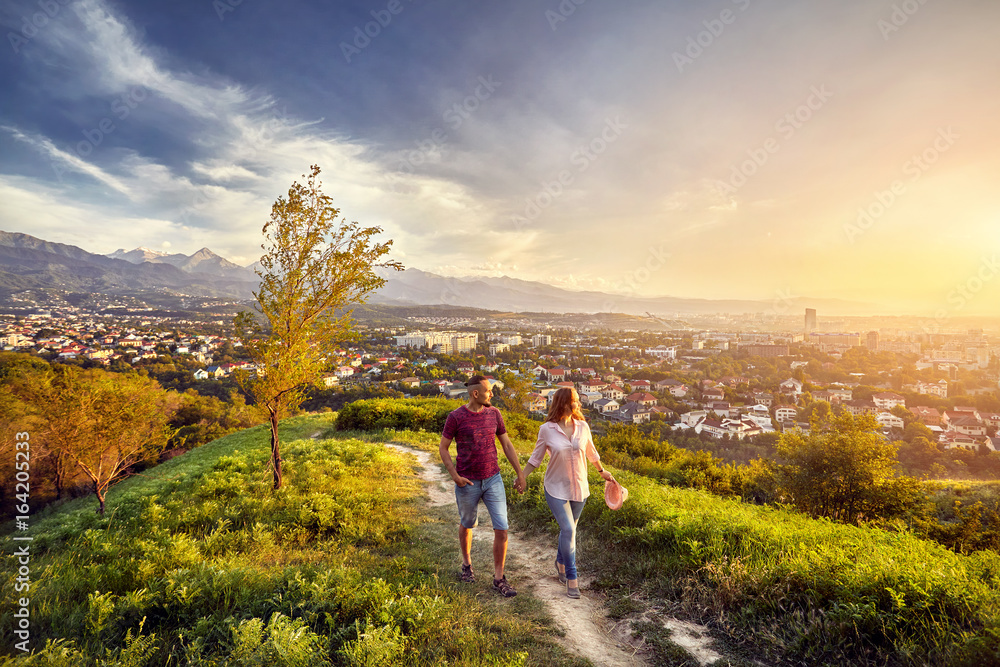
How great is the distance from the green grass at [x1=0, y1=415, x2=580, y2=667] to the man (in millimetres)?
660

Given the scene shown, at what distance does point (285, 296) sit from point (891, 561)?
946 centimetres

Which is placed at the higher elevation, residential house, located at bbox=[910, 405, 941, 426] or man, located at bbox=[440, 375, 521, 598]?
man, located at bbox=[440, 375, 521, 598]

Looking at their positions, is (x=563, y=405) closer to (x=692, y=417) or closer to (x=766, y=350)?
(x=692, y=417)

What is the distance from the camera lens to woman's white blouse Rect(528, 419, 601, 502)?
14.0 ft

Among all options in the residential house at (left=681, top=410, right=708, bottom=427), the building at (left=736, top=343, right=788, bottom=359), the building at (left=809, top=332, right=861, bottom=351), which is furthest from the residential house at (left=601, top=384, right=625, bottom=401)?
the building at (left=809, top=332, right=861, bottom=351)

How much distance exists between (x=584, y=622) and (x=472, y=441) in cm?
218

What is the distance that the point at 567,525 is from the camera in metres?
4.31

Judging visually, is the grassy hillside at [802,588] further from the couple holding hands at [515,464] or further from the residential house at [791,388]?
the residential house at [791,388]

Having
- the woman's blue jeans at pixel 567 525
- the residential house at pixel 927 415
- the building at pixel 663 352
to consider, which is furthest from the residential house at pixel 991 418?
the woman's blue jeans at pixel 567 525

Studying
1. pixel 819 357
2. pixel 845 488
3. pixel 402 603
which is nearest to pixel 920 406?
pixel 819 357

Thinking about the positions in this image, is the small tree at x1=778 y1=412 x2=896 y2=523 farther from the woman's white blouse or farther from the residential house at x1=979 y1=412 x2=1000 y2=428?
the residential house at x1=979 y1=412 x2=1000 y2=428

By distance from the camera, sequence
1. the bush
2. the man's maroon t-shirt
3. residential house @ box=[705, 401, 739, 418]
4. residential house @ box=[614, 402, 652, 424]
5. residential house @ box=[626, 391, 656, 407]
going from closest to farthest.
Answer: the man's maroon t-shirt
the bush
residential house @ box=[614, 402, 652, 424]
residential house @ box=[705, 401, 739, 418]
residential house @ box=[626, 391, 656, 407]

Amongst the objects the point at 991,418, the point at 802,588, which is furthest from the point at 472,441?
the point at 991,418

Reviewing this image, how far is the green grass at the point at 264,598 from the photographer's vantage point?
9.45 ft
